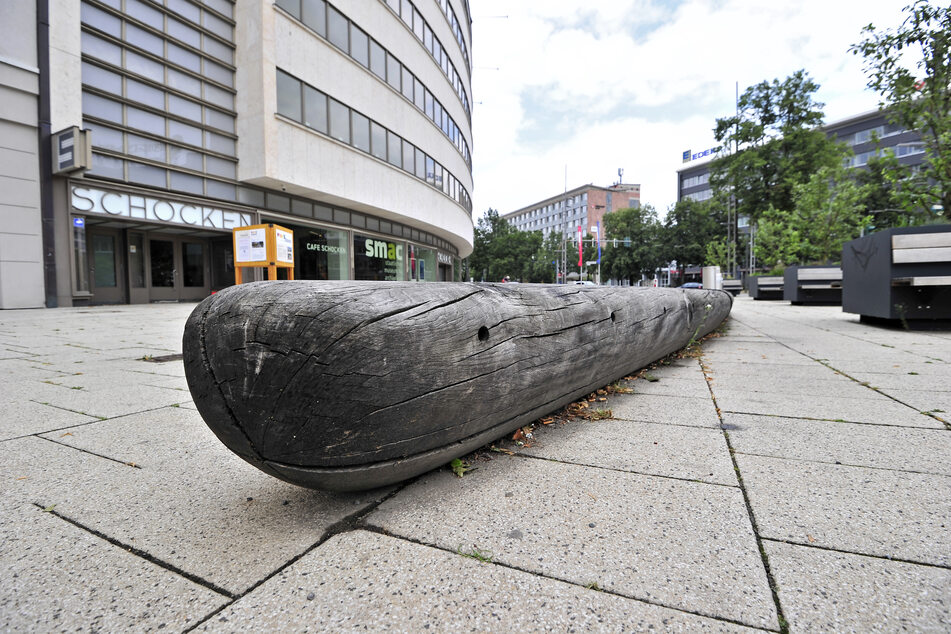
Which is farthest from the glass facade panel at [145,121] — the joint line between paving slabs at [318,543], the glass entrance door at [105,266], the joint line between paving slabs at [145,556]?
the joint line between paving slabs at [318,543]

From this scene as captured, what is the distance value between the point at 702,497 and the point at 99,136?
1681cm

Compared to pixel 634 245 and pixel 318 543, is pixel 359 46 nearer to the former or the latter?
pixel 318 543

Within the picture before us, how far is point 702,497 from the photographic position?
1649 mm

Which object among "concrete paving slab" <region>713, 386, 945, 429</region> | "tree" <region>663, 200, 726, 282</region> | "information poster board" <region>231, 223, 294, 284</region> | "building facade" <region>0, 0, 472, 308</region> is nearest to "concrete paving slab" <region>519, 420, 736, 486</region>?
"concrete paving slab" <region>713, 386, 945, 429</region>

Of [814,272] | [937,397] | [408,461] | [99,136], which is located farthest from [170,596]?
[814,272]

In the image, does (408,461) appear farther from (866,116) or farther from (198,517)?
(866,116)

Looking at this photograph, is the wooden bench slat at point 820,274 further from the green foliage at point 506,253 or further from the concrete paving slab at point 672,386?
the green foliage at point 506,253

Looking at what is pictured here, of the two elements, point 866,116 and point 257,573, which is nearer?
point 257,573

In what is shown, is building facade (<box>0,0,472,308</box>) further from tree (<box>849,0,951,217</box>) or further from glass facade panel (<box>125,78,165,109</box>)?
tree (<box>849,0,951,217</box>)

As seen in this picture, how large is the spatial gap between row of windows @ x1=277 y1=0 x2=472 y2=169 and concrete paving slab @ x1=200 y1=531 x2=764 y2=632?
18237mm

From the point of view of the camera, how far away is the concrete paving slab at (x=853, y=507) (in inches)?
52.9

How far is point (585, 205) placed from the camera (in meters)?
101

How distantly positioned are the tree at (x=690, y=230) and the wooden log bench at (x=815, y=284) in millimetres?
42954

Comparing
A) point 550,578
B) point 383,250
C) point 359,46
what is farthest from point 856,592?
point 383,250
